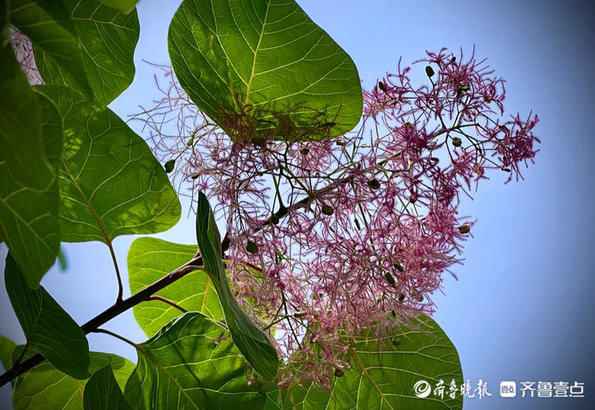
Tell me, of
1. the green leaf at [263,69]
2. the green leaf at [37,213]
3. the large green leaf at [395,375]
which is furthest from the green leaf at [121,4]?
the large green leaf at [395,375]

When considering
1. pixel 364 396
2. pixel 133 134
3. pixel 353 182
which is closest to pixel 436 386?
pixel 364 396

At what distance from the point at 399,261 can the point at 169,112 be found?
0.24 m

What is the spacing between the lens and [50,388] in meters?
0.51

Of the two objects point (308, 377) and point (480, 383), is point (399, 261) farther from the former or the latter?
point (480, 383)

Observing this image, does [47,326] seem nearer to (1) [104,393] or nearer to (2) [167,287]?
(1) [104,393]

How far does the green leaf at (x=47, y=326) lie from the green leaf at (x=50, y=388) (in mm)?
134

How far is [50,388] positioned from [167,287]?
130 mm

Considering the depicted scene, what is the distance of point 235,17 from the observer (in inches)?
15.9

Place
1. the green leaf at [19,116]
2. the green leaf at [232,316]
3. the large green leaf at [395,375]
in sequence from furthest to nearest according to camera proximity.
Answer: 1. the large green leaf at [395,375]
2. the green leaf at [232,316]
3. the green leaf at [19,116]

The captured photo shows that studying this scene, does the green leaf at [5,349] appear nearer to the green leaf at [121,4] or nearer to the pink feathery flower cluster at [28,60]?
the pink feathery flower cluster at [28,60]

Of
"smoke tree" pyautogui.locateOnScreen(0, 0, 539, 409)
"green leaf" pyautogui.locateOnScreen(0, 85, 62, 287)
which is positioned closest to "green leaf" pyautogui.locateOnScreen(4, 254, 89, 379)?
"smoke tree" pyautogui.locateOnScreen(0, 0, 539, 409)

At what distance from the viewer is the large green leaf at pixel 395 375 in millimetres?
473

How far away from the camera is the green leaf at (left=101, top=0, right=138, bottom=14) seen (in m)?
0.25

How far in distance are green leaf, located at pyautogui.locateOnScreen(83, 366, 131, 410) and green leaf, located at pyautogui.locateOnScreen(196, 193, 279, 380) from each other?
0.10m
